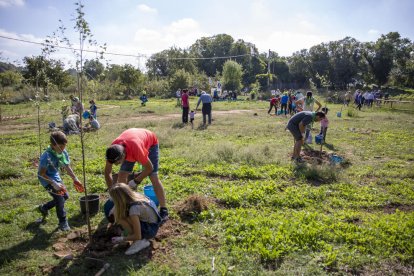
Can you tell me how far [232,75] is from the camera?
45.2 m

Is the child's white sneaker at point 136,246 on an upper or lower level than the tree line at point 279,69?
lower

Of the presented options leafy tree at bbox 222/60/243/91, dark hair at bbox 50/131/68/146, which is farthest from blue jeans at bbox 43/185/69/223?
leafy tree at bbox 222/60/243/91

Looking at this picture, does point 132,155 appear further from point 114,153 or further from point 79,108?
point 79,108

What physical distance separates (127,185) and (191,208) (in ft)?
4.91

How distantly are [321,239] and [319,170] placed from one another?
121 inches

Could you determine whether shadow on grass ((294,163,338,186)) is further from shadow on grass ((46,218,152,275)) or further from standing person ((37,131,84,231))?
standing person ((37,131,84,231))

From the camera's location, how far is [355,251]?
412cm

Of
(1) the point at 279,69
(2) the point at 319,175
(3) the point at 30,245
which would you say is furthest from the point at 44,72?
(1) the point at 279,69

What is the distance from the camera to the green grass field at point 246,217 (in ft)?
12.7

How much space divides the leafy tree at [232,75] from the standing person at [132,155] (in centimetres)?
4152

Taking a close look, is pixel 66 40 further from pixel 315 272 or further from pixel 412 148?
pixel 412 148

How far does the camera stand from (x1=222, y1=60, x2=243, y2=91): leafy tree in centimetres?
4475

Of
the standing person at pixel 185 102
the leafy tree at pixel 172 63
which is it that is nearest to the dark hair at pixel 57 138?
the standing person at pixel 185 102

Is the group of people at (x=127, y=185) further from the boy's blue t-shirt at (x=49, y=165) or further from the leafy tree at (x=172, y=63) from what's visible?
the leafy tree at (x=172, y=63)
